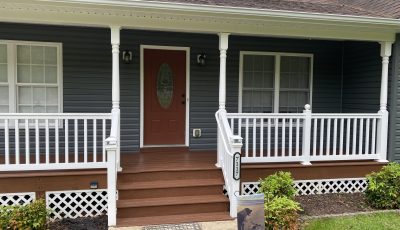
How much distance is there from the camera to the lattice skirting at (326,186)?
19.5 ft

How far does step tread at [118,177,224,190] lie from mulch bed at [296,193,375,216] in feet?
4.76

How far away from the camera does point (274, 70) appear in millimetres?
7387

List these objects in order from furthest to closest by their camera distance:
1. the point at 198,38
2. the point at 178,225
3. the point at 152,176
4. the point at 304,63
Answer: the point at 304,63, the point at 198,38, the point at 152,176, the point at 178,225

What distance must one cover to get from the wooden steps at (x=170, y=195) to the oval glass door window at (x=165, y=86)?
6.21 feet

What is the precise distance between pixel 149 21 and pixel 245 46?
8.45ft

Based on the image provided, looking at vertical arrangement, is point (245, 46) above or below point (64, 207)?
above

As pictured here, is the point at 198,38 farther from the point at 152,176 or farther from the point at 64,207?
the point at 64,207

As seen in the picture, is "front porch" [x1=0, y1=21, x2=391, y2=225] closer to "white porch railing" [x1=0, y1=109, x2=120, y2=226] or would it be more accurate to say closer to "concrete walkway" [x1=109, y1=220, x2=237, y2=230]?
"white porch railing" [x1=0, y1=109, x2=120, y2=226]

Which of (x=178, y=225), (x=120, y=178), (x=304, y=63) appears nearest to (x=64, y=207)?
(x=120, y=178)

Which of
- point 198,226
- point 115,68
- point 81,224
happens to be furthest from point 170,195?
point 115,68

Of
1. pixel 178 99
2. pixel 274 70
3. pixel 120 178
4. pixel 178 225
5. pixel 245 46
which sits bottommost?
pixel 178 225

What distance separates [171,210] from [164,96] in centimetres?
280

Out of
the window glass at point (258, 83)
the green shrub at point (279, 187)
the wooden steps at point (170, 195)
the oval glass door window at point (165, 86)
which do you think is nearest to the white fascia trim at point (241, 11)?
the window glass at point (258, 83)

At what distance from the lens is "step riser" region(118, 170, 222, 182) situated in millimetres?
5148
